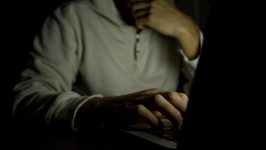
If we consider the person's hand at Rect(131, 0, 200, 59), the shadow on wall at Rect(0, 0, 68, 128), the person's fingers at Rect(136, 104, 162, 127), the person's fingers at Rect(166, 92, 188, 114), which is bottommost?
the shadow on wall at Rect(0, 0, 68, 128)

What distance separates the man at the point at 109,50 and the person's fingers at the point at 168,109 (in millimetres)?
276

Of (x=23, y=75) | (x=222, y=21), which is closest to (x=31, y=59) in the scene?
(x=23, y=75)

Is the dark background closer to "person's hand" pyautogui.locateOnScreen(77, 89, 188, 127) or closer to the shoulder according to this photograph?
the shoulder

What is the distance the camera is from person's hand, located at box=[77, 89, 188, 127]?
0.73 meters

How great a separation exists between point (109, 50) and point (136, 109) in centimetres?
51

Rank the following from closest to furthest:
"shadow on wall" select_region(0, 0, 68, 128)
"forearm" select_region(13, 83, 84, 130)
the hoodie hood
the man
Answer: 1. "forearm" select_region(13, 83, 84, 130)
2. the man
3. the hoodie hood
4. "shadow on wall" select_region(0, 0, 68, 128)

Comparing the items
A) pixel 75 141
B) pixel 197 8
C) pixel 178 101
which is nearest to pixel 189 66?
pixel 197 8

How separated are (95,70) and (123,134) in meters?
0.50

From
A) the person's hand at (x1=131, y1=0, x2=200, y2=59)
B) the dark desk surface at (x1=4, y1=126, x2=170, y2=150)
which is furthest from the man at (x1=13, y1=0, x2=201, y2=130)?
the dark desk surface at (x1=4, y1=126, x2=170, y2=150)

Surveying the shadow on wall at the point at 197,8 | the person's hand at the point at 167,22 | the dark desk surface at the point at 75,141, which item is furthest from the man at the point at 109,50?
the shadow on wall at the point at 197,8

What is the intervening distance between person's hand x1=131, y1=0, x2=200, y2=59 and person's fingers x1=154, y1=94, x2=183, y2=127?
514mm

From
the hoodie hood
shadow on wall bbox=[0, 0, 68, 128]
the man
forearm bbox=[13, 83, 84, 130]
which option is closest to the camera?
forearm bbox=[13, 83, 84, 130]

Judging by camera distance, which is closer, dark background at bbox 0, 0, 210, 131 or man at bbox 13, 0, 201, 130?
man at bbox 13, 0, 201, 130

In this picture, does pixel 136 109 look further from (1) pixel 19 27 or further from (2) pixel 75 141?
(1) pixel 19 27
